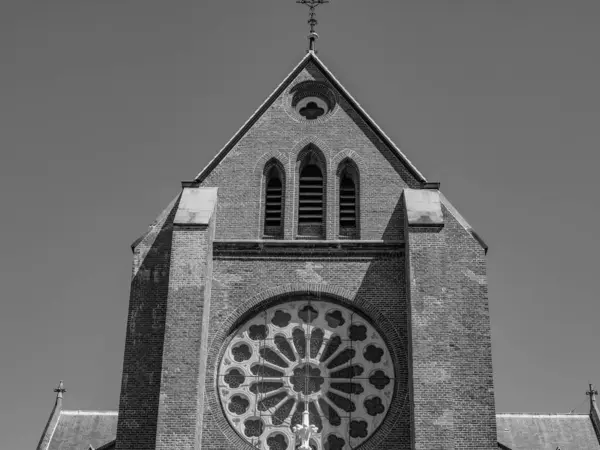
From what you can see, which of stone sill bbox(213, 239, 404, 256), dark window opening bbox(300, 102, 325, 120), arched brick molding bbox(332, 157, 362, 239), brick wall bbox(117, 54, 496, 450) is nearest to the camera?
brick wall bbox(117, 54, 496, 450)

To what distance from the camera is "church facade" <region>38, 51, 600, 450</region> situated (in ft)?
84.5

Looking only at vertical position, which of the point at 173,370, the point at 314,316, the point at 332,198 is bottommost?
the point at 173,370

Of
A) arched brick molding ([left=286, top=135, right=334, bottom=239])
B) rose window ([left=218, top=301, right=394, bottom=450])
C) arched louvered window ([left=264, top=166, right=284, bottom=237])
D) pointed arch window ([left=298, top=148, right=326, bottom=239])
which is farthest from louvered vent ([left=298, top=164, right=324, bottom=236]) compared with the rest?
rose window ([left=218, top=301, right=394, bottom=450])

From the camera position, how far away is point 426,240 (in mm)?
27266

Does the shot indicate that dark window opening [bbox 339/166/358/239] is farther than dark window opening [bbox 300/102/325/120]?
No

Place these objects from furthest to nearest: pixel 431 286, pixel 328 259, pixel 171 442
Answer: pixel 328 259
pixel 431 286
pixel 171 442

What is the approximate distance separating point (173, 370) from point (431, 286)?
6.63 meters

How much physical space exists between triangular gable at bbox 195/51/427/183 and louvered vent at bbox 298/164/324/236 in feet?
6.70

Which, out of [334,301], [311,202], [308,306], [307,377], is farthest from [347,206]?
[307,377]

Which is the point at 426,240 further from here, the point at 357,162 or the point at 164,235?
the point at 164,235

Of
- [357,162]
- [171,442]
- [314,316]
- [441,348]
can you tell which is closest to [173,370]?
[171,442]

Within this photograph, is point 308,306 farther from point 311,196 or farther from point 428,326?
point 311,196

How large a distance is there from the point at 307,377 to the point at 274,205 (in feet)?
17.3

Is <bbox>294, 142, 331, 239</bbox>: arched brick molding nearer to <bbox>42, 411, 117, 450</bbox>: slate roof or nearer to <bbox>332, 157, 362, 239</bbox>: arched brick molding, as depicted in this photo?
<bbox>332, 157, 362, 239</bbox>: arched brick molding
